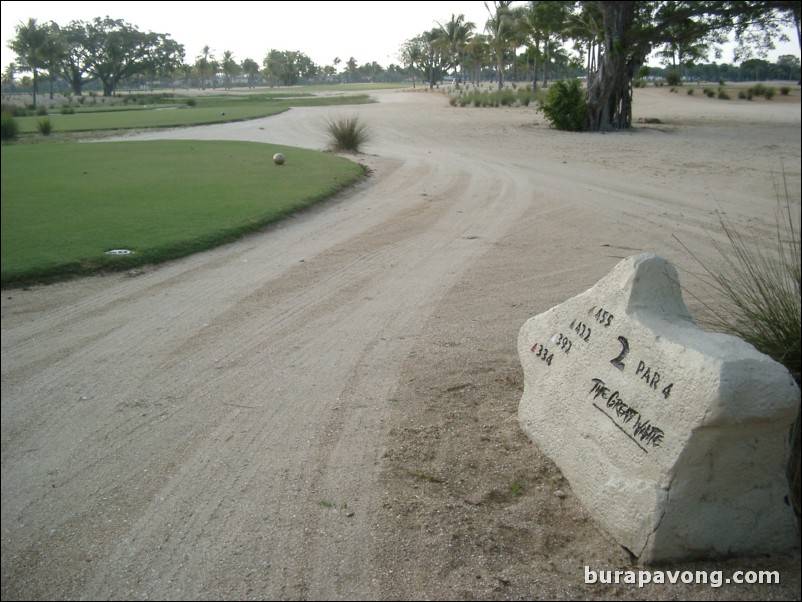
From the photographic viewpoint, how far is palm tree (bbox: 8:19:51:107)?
3201 millimetres

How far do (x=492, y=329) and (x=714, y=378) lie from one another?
3741 mm

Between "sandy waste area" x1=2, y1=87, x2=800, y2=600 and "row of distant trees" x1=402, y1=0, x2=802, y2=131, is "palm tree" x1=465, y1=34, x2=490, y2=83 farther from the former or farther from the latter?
"sandy waste area" x1=2, y1=87, x2=800, y2=600

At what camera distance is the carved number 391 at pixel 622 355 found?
12.0 ft

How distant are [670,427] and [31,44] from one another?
3645 mm

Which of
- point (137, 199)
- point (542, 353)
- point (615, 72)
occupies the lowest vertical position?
point (542, 353)

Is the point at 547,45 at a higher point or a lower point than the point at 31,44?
higher

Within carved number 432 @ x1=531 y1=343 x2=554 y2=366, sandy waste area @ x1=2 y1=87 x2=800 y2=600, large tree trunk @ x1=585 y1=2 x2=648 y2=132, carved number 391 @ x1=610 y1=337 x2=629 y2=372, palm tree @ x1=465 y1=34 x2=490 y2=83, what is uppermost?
palm tree @ x1=465 y1=34 x2=490 y2=83

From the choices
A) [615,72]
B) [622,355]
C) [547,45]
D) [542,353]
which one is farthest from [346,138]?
[547,45]

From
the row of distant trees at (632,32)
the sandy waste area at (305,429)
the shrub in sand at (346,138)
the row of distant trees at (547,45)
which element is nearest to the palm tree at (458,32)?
the row of distant trees at (547,45)

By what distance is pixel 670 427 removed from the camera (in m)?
3.21

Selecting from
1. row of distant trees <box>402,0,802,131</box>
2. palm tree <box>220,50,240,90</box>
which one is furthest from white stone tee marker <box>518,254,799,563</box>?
row of distant trees <box>402,0,802,131</box>

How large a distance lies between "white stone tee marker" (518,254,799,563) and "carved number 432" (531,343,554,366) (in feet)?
0.96

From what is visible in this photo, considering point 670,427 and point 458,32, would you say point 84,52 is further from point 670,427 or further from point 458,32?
point 458,32

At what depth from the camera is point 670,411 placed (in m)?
3.22
